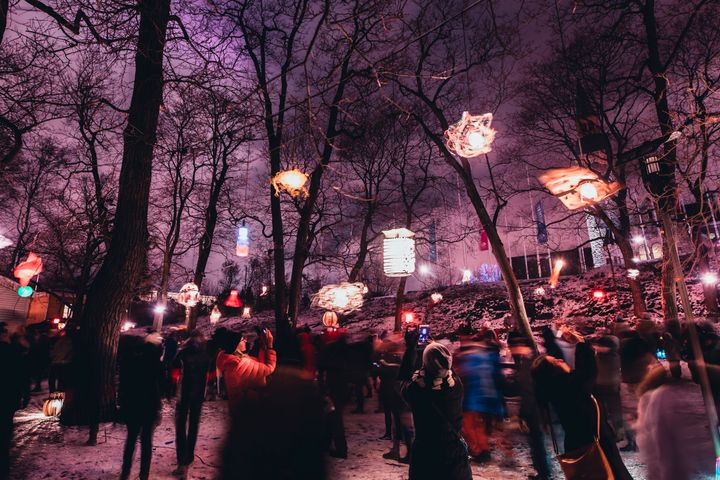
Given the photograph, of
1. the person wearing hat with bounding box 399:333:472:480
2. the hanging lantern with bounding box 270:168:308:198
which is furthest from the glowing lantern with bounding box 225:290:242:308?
the person wearing hat with bounding box 399:333:472:480

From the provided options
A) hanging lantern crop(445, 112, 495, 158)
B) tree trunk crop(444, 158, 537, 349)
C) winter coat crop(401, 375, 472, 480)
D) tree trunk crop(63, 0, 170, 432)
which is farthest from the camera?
tree trunk crop(444, 158, 537, 349)

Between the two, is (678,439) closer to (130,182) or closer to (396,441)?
(396,441)

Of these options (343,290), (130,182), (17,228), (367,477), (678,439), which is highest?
(17,228)

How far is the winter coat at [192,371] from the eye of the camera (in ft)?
17.2

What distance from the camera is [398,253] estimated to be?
347 inches

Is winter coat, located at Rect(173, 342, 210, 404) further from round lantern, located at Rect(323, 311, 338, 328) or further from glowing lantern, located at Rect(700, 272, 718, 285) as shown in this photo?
glowing lantern, located at Rect(700, 272, 718, 285)

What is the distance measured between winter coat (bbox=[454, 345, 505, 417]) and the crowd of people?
1cm

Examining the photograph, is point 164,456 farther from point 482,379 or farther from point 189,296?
point 189,296

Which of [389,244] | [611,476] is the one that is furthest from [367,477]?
[389,244]

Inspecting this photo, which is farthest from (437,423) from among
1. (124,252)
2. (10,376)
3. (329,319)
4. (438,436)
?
(329,319)

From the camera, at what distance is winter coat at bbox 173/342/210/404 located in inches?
207

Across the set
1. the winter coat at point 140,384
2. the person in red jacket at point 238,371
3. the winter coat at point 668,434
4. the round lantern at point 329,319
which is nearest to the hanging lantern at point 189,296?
the round lantern at point 329,319

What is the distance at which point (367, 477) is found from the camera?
4.93 m

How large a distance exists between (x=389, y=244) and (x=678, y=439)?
642cm
